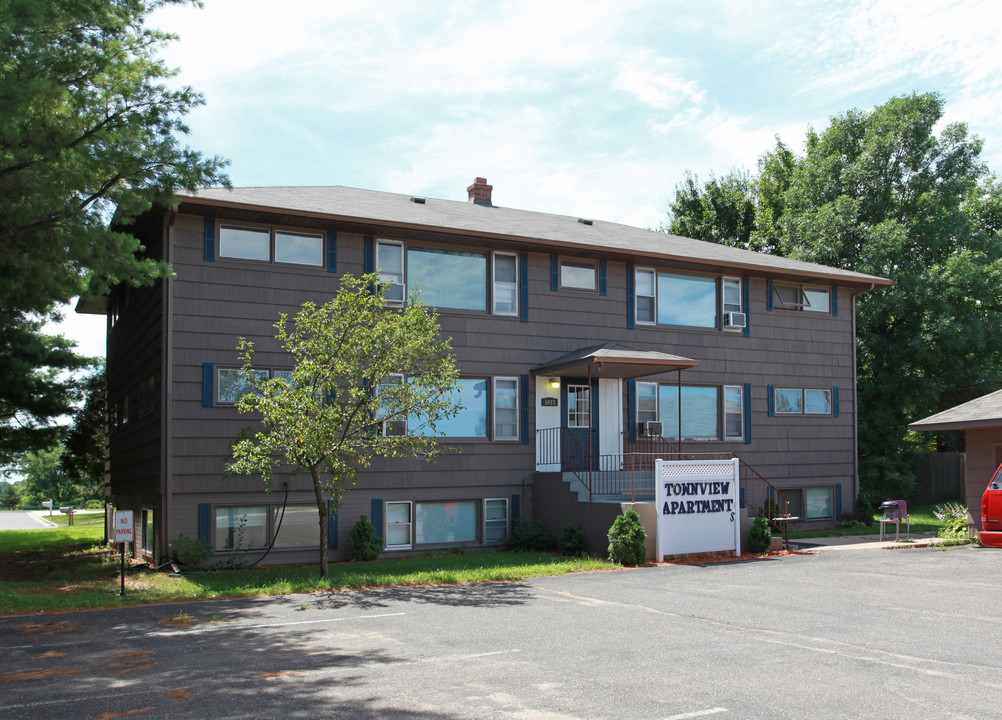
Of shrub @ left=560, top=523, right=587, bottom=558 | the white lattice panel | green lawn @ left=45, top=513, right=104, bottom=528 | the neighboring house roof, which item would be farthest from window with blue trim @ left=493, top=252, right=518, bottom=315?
green lawn @ left=45, top=513, right=104, bottom=528

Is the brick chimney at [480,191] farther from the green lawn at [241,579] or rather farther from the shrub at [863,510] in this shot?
the shrub at [863,510]

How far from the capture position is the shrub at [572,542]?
16391 millimetres

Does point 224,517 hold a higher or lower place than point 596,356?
lower

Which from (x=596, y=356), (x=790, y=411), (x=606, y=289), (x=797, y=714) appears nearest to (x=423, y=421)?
(x=596, y=356)

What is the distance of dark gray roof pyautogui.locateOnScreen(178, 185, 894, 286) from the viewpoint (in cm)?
1633

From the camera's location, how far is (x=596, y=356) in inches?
659

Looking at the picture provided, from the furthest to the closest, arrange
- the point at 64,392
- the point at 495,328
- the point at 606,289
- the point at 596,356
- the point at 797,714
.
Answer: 1. the point at 64,392
2. the point at 606,289
3. the point at 495,328
4. the point at 596,356
5. the point at 797,714

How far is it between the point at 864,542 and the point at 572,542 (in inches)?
262

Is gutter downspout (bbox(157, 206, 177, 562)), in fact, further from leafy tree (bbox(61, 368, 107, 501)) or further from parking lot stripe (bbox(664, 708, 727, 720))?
leafy tree (bbox(61, 368, 107, 501))

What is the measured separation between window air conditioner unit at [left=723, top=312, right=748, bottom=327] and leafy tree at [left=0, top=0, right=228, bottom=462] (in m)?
12.4

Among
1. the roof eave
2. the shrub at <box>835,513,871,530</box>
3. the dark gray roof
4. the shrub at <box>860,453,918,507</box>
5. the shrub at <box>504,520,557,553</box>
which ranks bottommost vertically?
the shrub at <box>835,513,871,530</box>

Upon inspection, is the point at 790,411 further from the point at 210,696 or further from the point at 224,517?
the point at 210,696

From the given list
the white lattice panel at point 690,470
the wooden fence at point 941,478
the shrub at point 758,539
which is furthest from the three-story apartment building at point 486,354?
the wooden fence at point 941,478

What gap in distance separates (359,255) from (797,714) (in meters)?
13.1
